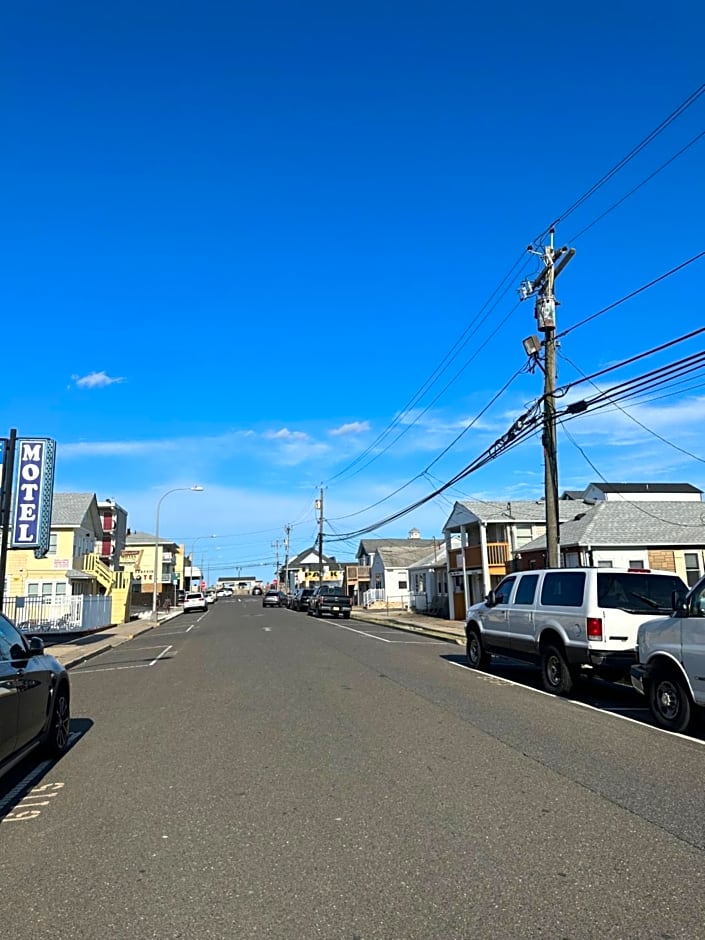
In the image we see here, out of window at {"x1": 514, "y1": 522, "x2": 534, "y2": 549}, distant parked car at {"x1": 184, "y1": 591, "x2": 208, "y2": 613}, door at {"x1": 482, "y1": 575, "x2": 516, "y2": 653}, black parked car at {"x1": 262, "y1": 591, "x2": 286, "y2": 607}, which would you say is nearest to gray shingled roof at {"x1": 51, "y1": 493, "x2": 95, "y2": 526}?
distant parked car at {"x1": 184, "y1": 591, "x2": 208, "y2": 613}

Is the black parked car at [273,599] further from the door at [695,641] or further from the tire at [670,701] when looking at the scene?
the door at [695,641]

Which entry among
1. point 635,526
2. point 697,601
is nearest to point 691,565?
point 635,526

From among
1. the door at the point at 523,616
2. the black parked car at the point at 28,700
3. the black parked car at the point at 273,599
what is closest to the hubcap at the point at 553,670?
the door at the point at 523,616

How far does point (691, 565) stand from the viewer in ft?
99.6

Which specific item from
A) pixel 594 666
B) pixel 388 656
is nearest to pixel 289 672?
pixel 388 656

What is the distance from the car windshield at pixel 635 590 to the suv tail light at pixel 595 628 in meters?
0.27

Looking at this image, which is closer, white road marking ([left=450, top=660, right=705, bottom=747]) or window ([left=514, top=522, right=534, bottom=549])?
white road marking ([left=450, top=660, right=705, bottom=747])

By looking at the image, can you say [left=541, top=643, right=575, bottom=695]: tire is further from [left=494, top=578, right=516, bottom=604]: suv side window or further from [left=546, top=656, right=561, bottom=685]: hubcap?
[left=494, top=578, right=516, bottom=604]: suv side window

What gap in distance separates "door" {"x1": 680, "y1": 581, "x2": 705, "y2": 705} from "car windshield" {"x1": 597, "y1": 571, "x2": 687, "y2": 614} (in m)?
2.52

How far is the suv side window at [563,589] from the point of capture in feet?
37.8

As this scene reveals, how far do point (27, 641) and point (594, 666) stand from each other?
7665mm

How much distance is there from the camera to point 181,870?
4.59 meters

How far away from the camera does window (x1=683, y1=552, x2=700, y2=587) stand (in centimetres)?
3025

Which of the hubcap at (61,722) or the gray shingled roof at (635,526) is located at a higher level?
the gray shingled roof at (635,526)
